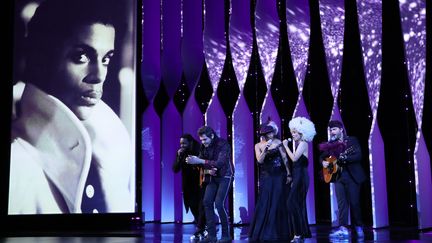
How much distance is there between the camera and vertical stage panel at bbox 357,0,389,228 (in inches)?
292

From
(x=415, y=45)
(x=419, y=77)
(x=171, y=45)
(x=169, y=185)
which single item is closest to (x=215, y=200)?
(x=419, y=77)

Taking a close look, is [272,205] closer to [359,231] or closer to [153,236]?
[359,231]

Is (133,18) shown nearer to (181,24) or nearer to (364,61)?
(181,24)

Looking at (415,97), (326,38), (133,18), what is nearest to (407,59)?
(415,97)

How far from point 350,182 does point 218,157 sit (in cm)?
177

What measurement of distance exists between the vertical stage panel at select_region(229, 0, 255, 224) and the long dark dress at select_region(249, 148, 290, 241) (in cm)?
315

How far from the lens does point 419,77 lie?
285 inches

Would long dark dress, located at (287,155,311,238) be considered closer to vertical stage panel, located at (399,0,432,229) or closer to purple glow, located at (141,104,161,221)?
vertical stage panel, located at (399,0,432,229)

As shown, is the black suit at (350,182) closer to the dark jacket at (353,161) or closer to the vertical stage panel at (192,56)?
the dark jacket at (353,161)

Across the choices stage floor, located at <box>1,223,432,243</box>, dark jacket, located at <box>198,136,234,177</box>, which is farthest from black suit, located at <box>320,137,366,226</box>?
dark jacket, located at <box>198,136,234,177</box>

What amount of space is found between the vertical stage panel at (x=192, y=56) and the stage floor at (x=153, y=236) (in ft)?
6.60

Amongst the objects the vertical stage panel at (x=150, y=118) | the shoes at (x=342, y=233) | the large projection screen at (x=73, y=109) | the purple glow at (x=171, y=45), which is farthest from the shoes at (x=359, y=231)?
the purple glow at (x=171, y=45)

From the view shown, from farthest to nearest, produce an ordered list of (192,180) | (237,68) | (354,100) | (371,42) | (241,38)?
(241,38)
(237,68)
(354,100)
(371,42)
(192,180)

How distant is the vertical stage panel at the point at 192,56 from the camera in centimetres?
934
